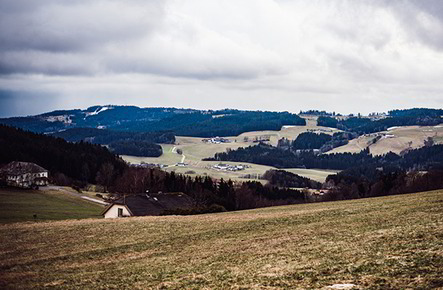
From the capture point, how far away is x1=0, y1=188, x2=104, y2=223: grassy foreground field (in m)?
65.6

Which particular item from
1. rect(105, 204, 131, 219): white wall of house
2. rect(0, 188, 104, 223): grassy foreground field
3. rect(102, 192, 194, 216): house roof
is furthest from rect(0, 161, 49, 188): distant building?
rect(105, 204, 131, 219): white wall of house

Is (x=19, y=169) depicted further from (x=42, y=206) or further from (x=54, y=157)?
(x=42, y=206)

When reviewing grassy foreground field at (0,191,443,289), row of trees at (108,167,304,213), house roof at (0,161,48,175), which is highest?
house roof at (0,161,48,175)

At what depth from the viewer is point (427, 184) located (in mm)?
121750

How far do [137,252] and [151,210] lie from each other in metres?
44.2

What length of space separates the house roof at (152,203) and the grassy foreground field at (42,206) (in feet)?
17.3

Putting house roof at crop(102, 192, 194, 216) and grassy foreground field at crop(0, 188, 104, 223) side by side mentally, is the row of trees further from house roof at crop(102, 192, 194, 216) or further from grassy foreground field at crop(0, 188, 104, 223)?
grassy foreground field at crop(0, 188, 104, 223)

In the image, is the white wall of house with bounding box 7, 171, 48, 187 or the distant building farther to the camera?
the distant building

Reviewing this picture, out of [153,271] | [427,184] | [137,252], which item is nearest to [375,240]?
[153,271]

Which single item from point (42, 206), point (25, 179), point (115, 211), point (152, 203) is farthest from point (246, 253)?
point (25, 179)

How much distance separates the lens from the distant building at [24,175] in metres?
115

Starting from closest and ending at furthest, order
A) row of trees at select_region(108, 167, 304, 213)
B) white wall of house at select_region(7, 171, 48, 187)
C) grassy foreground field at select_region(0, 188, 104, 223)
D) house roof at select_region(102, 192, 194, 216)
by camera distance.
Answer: grassy foreground field at select_region(0, 188, 104, 223) → house roof at select_region(102, 192, 194, 216) → white wall of house at select_region(7, 171, 48, 187) → row of trees at select_region(108, 167, 304, 213)

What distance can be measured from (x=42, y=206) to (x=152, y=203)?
18.0 meters

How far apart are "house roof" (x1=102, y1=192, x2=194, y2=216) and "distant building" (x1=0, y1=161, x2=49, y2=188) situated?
133ft
